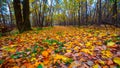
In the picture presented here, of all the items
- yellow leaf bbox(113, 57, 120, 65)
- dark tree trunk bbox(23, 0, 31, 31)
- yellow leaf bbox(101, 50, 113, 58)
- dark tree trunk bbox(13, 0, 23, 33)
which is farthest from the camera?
dark tree trunk bbox(23, 0, 31, 31)

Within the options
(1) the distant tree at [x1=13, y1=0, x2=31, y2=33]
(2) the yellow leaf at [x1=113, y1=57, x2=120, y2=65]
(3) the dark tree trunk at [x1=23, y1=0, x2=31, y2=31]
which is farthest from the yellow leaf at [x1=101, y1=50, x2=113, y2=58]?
(3) the dark tree trunk at [x1=23, y1=0, x2=31, y2=31]

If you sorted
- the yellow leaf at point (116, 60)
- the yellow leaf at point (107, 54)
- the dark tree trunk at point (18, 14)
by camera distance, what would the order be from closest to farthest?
1. the yellow leaf at point (116, 60)
2. the yellow leaf at point (107, 54)
3. the dark tree trunk at point (18, 14)

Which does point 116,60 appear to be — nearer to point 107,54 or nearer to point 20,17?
point 107,54

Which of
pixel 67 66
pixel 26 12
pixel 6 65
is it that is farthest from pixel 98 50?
pixel 26 12

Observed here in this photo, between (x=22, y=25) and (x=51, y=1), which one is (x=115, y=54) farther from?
(x=51, y=1)

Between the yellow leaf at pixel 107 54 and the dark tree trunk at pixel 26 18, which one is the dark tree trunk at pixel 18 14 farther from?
the yellow leaf at pixel 107 54

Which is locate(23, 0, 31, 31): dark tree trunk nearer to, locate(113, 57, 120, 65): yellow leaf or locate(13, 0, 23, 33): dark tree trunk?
locate(13, 0, 23, 33): dark tree trunk

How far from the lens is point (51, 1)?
3272cm

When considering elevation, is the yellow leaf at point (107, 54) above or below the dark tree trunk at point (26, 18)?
below

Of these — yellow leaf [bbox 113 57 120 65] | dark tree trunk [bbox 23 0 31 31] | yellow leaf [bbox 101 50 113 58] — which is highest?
dark tree trunk [bbox 23 0 31 31]

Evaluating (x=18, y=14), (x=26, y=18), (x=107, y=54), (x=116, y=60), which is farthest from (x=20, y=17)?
(x=116, y=60)

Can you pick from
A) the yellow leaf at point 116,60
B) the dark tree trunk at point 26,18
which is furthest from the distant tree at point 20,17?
the yellow leaf at point 116,60

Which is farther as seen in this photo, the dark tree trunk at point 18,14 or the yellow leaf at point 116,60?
the dark tree trunk at point 18,14

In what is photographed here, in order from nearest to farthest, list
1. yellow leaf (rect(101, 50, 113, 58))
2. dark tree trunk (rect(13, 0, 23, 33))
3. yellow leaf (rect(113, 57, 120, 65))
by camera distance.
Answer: yellow leaf (rect(113, 57, 120, 65)) → yellow leaf (rect(101, 50, 113, 58)) → dark tree trunk (rect(13, 0, 23, 33))
